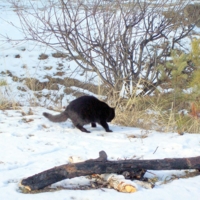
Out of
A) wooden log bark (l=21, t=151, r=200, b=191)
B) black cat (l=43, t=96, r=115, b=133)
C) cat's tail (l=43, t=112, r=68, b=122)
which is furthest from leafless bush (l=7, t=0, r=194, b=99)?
wooden log bark (l=21, t=151, r=200, b=191)

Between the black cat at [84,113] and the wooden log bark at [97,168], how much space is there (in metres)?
1.94

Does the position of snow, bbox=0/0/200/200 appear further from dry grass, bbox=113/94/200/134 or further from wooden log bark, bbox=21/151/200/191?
dry grass, bbox=113/94/200/134

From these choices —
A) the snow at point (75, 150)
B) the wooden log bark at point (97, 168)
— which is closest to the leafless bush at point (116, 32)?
the snow at point (75, 150)

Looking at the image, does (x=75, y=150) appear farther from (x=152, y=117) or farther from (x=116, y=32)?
(x=116, y=32)

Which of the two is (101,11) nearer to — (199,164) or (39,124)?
(39,124)

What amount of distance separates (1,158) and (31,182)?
3.09 feet

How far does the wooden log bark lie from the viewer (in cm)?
309

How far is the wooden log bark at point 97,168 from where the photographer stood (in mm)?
3090

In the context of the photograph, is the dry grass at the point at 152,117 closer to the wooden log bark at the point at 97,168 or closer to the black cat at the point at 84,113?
the black cat at the point at 84,113

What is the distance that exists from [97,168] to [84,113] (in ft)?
7.15

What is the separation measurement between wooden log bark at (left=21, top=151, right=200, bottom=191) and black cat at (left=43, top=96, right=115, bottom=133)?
76.5 inches

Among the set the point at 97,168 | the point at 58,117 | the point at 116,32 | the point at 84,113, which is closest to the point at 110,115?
the point at 84,113

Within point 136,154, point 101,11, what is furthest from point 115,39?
point 136,154

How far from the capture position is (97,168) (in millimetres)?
3209
